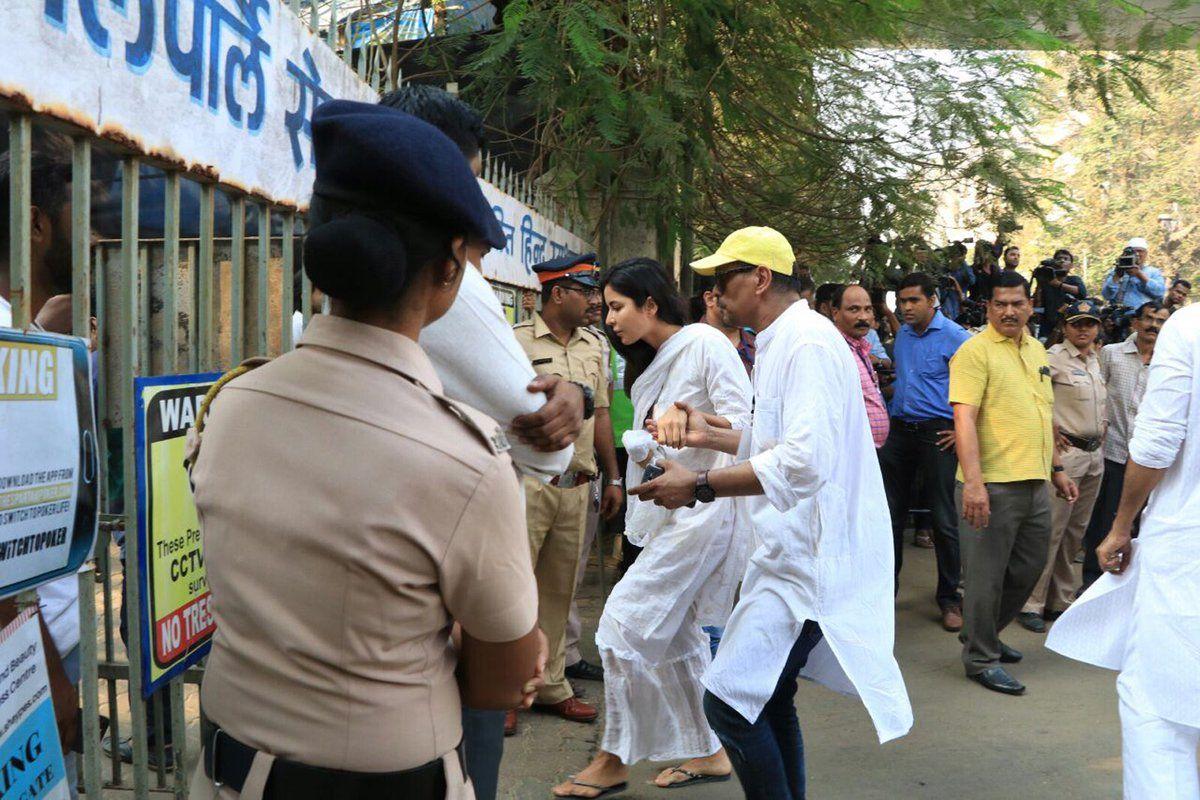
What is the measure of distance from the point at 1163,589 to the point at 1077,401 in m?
3.77

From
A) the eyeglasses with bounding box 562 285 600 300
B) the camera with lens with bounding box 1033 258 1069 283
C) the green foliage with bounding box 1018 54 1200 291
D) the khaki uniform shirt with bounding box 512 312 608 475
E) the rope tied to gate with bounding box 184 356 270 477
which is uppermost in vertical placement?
the green foliage with bounding box 1018 54 1200 291

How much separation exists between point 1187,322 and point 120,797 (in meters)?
3.69

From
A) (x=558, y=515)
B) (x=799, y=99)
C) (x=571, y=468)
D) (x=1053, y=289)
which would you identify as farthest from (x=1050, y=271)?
(x=571, y=468)

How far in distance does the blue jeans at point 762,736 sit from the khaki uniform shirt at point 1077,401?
13.9 feet

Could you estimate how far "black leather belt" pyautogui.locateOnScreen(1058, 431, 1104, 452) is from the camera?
6625 mm

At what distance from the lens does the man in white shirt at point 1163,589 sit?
3039 millimetres

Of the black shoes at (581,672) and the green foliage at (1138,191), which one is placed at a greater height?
the green foliage at (1138,191)

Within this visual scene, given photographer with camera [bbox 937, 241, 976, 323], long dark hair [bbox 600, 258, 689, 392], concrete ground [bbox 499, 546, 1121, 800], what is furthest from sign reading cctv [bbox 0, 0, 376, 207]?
photographer with camera [bbox 937, 241, 976, 323]

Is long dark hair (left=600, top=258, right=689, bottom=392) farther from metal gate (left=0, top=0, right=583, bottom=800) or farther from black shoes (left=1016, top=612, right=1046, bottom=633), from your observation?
black shoes (left=1016, top=612, right=1046, bottom=633)

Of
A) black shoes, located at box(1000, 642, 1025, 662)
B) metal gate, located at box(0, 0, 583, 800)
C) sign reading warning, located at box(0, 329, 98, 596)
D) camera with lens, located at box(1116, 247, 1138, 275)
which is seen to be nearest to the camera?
sign reading warning, located at box(0, 329, 98, 596)

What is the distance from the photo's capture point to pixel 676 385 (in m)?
4.04

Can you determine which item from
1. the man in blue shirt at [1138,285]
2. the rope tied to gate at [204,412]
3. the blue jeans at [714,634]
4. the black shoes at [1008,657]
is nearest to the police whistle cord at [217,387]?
the rope tied to gate at [204,412]

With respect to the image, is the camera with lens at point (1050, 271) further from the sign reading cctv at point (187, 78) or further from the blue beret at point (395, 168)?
the blue beret at point (395, 168)

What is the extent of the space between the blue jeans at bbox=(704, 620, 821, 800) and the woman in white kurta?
798mm
